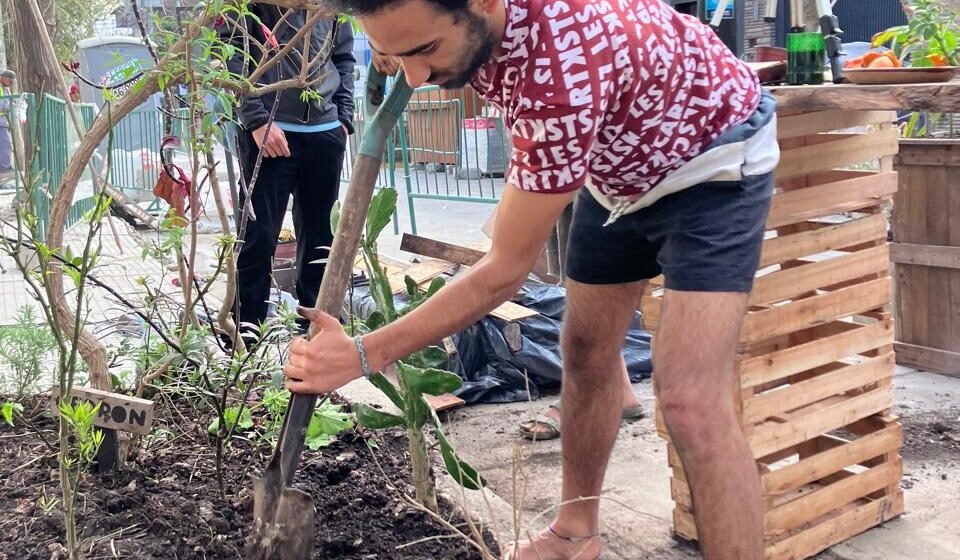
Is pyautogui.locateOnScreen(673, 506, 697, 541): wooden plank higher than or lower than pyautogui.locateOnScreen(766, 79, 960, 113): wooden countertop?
lower

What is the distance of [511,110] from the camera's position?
2.05m

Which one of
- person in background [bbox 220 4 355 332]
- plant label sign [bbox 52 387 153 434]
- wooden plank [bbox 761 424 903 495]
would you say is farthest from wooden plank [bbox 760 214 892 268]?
person in background [bbox 220 4 355 332]

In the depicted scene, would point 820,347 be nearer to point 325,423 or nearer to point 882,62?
point 882,62

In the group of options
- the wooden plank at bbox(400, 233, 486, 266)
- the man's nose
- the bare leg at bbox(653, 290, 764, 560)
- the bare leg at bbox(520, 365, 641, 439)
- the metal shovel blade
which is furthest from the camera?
the wooden plank at bbox(400, 233, 486, 266)

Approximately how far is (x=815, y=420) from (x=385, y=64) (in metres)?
1.67

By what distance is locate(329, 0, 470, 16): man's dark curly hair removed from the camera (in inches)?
71.8

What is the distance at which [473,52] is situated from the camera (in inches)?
75.7

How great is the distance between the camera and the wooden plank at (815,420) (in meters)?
2.79

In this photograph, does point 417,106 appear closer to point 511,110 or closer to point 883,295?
point 883,295

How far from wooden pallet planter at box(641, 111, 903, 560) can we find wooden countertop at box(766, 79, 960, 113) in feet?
0.77

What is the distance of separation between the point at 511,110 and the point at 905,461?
8.12 ft

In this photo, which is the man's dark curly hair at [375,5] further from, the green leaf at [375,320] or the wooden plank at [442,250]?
the wooden plank at [442,250]

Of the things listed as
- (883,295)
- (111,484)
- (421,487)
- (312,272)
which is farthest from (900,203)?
(111,484)

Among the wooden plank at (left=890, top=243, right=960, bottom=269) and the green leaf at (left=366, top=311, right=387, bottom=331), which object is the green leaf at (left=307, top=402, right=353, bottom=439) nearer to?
the green leaf at (left=366, top=311, right=387, bottom=331)
